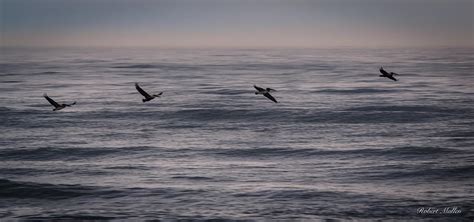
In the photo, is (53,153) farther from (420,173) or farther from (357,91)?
(357,91)

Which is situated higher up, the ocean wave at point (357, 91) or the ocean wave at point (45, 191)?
the ocean wave at point (357, 91)

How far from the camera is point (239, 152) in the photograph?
49500 millimetres

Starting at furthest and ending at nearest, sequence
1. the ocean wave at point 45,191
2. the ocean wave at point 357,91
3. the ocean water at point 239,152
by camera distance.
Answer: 1. the ocean wave at point 357,91
2. the ocean wave at point 45,191
3. the ocean water at point 239,152

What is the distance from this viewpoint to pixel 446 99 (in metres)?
74.0

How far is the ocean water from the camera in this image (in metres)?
34.6

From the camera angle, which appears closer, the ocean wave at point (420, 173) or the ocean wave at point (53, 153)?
the ocean wave at point (420, 173)

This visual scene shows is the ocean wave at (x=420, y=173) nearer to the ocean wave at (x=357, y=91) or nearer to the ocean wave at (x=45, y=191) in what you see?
the ocean wave at (x=45, y=191)

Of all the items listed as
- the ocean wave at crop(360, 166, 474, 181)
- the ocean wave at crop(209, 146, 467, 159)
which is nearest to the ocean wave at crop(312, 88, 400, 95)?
the ocean wave at crop(209, 146, 467, 159)

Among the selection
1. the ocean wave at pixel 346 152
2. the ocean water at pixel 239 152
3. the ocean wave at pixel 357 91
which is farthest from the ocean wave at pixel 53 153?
the ocean wave at pixel 357 91

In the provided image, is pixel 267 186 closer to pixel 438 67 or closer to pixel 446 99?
pixel 446 99

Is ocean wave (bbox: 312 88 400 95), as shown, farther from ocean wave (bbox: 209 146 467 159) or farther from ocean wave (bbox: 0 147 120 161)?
ocean wave (bbox: 0 147 120 161)

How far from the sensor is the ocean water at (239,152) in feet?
113

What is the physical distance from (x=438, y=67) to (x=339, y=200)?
91.2 meters

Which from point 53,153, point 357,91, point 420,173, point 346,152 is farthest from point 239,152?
point 357,91
